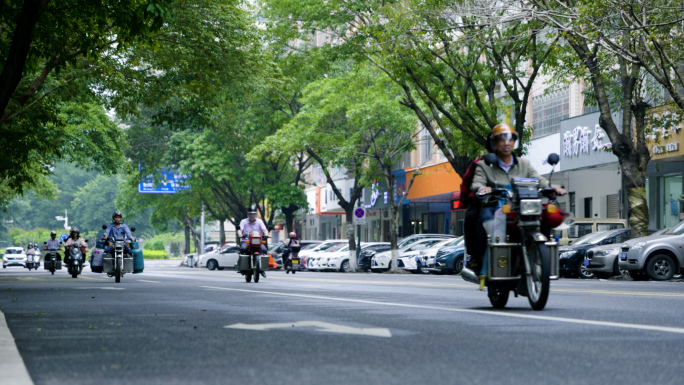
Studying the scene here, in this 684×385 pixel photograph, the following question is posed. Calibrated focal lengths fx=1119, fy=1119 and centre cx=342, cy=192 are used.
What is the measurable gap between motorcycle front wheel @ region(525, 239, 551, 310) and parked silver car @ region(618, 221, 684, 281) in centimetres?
1520

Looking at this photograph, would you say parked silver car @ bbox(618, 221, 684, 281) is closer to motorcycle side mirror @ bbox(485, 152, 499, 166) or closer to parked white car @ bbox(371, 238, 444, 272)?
parked white car @ bbox(371, 238, 444, 272)

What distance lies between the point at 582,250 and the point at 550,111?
15.0 m

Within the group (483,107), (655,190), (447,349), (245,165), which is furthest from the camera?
(245,165)

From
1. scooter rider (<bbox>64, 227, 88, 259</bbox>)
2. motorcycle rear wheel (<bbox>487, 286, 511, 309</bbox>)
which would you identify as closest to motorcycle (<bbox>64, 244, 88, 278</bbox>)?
scooter rider (<bbox>64, 227, 88, 259</bbox>)

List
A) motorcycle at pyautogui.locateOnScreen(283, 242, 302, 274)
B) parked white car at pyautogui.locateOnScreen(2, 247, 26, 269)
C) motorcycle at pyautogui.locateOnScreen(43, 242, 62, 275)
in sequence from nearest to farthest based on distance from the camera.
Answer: motorcycle at pyautogui.locateOnScreen(283, 242, 302, 274)
motorcycle at pyautogui.locateOnScreen(43, 242, 62, 275)
parked white car at pyautogui.locateOnScreen(2, 247, 26, 269)

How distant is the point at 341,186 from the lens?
69.9 metres

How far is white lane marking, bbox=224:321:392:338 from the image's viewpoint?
27.2ft

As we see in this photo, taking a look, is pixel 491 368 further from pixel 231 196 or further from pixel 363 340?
pixel 231 196

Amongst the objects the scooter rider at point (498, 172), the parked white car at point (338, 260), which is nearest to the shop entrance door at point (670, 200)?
the parked white car at point (338, 260)

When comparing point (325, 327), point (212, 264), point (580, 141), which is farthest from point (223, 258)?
point (325, 327)

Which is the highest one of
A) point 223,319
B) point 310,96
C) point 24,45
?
point 310,96

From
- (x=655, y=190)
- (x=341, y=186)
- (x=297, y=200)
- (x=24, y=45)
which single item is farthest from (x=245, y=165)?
(x=24, y=45)

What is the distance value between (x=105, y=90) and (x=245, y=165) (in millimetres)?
27272

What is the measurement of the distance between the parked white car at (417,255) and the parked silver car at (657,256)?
11276 mm
